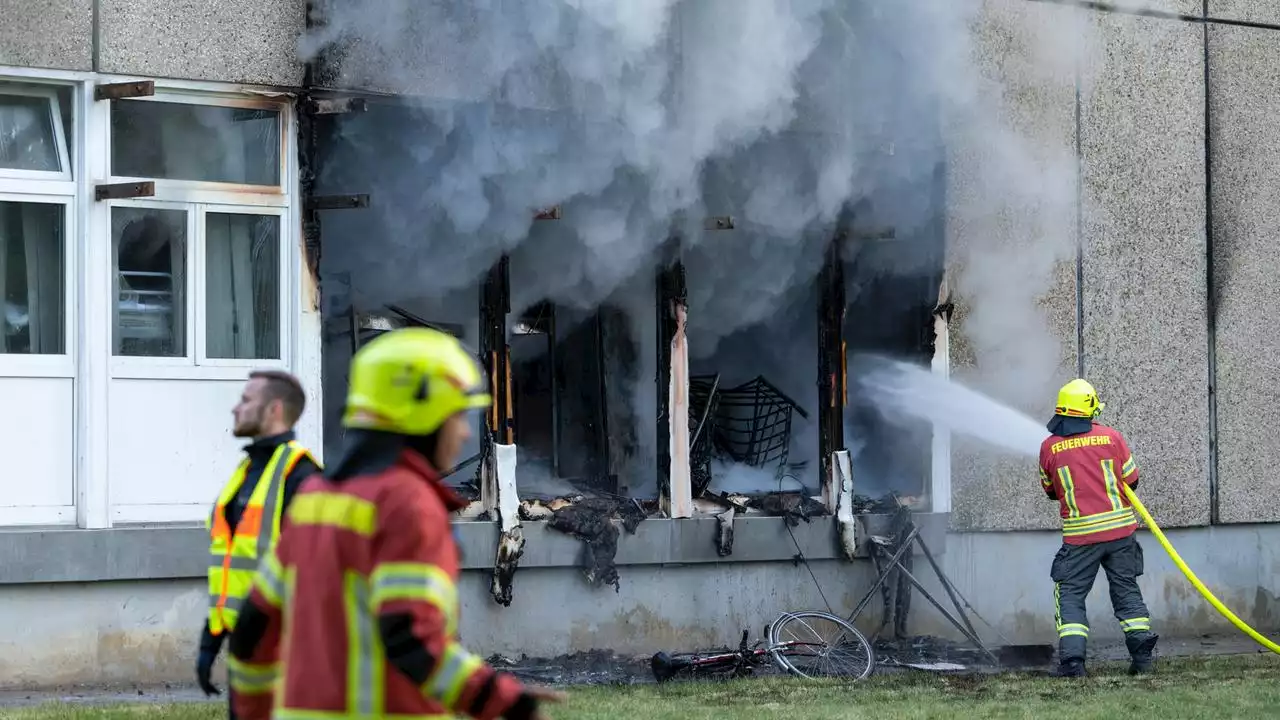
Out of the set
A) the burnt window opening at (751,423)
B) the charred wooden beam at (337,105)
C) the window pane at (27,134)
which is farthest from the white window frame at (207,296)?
the burnt window opening at (751,423)

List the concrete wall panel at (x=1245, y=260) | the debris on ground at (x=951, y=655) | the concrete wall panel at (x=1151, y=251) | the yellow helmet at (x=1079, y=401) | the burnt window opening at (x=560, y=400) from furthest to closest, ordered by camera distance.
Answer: the concrete wall panel at (x=1245, y=260)
the concrete wall panel at (x=1151, y=251)
the burnt window opening at (x=560, y=400)
the debris on ground at (x=951, y=655)
the yellow helmet at (x=1079, y=401)

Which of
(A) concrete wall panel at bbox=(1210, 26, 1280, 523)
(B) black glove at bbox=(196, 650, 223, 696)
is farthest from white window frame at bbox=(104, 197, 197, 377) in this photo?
(A) concrete wall panel at bbox=(1210, 26, 1280, 523)

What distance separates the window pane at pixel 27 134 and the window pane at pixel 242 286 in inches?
36.0

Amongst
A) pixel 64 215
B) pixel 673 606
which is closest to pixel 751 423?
pixel 673 606

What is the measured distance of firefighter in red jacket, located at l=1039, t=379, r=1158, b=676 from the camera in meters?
9.66

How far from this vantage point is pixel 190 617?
9.03 meters

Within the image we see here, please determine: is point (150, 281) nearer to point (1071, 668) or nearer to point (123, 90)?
point (123, 90)

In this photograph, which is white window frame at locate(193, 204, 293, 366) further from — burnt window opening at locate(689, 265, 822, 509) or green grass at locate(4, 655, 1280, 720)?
burnt window opening at locate(689, 265, 822, 509)

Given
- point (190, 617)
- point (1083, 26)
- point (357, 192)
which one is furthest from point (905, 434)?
point (190, 617)

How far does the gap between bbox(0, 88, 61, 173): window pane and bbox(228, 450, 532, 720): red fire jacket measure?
20.5 feet

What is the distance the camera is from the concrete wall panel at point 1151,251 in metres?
11.7

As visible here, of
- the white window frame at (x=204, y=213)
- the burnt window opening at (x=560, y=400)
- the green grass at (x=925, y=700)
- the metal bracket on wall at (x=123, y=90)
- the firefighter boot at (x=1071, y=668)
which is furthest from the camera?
the burnt window opening at (x=560, y=400)

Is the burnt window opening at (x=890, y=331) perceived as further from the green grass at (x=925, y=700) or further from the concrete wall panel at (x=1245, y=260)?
the concrete wall panel at (x=1245, y=260)

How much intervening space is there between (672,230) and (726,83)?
101 cm
